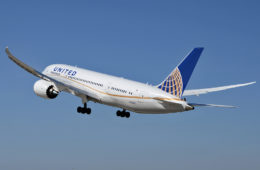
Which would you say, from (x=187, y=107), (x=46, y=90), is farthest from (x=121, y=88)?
(x=46, y=90)

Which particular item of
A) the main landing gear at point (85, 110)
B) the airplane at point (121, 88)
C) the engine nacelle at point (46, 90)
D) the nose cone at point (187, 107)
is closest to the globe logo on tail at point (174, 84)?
the airplane at point (121, 88)

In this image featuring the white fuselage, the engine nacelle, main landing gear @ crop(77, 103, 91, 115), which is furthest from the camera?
main landing gear @ crop(77, 103, 91, 115)

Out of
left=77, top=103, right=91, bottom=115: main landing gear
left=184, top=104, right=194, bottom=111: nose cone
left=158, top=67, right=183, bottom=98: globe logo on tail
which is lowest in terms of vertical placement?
left=184, top=104, right=194, bottom=111: nose cone

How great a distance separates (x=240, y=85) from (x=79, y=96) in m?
19.6

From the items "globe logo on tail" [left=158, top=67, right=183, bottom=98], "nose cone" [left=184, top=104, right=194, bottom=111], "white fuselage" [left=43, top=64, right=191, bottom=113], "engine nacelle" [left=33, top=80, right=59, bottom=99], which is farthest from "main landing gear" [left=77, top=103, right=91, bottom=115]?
"nose cone" [left=184, top=104, right=194, bottom=111]

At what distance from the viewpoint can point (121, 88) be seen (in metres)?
54.3

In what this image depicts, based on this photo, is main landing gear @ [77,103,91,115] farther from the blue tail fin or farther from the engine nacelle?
the blue tail fin

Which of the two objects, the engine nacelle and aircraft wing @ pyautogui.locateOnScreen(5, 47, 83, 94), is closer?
aircraft wing @ pyautogui.locateOnScreen(5, 47, 83, 94)

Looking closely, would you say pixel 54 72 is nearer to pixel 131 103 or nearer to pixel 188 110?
pixel 131 103

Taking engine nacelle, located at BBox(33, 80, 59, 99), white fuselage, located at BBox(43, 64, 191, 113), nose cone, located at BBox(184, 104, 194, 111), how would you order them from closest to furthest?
nose cone, located at BBox(184, 104, 194, 111) → white fuselage, located at BBox(43, 64, 191, 113) → engine nacelle, located at BBox(33, 80, 59, 99)

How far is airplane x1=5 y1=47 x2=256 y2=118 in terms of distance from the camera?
49969 millimetres

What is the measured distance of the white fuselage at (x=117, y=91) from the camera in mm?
49688

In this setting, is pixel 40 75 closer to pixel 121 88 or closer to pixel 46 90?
pixel 46 90

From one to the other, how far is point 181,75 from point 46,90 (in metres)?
17.4
